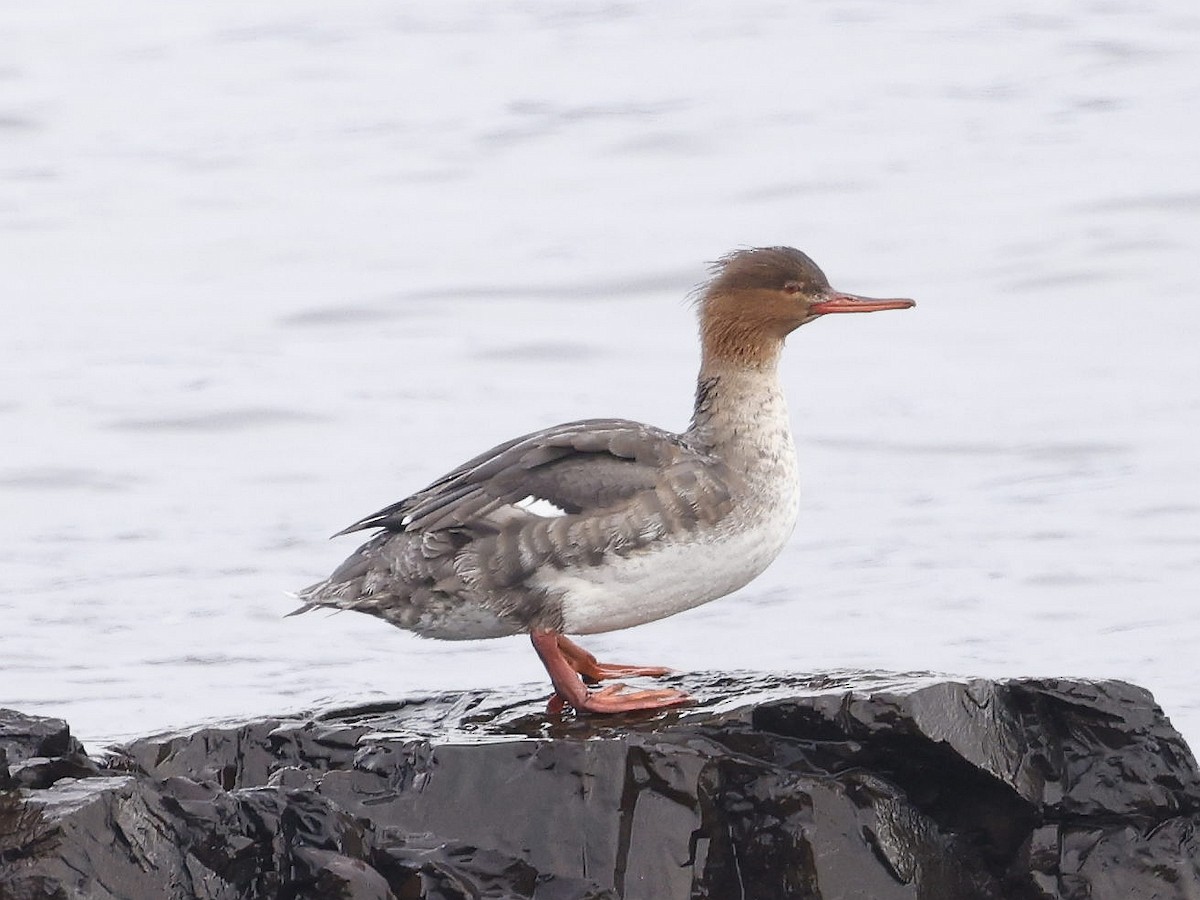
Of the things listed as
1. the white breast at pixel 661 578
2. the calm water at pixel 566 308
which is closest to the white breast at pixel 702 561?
the white breast at pixel 661 578

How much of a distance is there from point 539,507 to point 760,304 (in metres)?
1.10

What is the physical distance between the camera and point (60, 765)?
477cm

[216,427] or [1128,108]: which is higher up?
[1128,108]

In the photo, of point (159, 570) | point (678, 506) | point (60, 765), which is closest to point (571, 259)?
point (159, 570)

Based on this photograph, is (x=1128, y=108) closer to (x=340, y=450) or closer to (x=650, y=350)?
(x=650, y=350)

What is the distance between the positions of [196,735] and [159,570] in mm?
5554

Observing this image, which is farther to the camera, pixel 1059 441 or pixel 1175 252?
pixel 1175 252

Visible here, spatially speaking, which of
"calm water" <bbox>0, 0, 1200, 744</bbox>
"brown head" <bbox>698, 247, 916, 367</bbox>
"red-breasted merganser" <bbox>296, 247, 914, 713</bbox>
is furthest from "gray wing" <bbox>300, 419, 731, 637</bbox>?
"calm water" <bbox>0, 0, 1200, 744</bbox>

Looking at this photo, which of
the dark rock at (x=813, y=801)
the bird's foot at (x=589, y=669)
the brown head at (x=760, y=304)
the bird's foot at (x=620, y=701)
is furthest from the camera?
the brown head at (x=760, y=304)

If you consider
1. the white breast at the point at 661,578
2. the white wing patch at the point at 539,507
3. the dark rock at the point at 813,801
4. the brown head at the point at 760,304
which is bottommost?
the dark rock at the point at 813,801

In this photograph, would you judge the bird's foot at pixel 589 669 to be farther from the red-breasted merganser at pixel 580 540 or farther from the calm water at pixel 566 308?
the calm water at pixel 566 308

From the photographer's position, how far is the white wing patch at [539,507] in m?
A: 6.11

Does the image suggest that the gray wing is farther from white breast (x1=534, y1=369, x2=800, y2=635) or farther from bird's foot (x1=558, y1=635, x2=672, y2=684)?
bird's foot (x1=558, y1=635, x2=672, y2=684)

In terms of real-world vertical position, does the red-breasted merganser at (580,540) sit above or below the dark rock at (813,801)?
above
